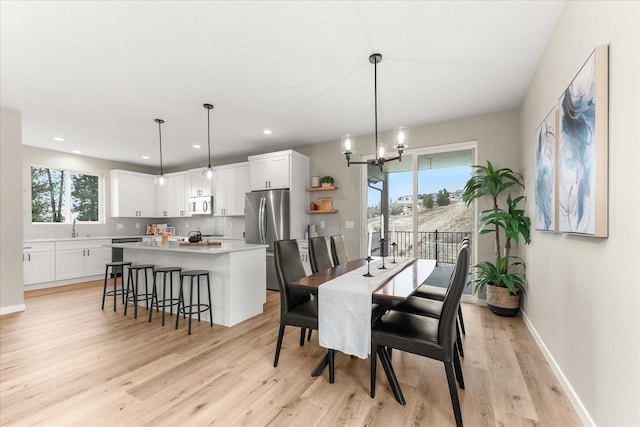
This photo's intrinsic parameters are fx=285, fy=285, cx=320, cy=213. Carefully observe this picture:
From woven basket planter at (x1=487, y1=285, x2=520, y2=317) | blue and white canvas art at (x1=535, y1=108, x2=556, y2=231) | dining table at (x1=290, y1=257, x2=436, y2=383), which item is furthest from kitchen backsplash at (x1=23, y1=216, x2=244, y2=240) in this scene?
blue and white canvas art at (x1=535, y1=108, x2=556, y2=231)

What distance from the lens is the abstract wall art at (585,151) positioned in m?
1.43

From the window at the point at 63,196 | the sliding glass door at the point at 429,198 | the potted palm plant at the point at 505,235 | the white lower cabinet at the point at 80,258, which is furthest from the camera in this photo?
the window at the point at 63,196

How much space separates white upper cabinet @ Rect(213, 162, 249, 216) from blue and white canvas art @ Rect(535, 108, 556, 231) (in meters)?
4.67

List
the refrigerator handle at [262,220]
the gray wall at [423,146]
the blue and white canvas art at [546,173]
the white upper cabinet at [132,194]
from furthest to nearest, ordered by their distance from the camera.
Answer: the white upper cabinet at [132,194], the refrigerator handle at [262,220], the gray wall at [423,146], the blue and white canvas art at [546,173]

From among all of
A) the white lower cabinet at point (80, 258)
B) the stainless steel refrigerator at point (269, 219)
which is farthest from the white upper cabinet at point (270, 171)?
the white lower cabinet at point (80, 258)

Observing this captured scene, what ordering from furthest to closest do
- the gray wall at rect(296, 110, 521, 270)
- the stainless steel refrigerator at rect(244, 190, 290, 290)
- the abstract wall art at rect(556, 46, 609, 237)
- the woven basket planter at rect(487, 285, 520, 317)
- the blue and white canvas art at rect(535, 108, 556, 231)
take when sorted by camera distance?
the stainless steel refrigerator at rect(244, 190, 290, 290)
the gray wall at rect(296, 110, 521, 270)
the woven basket planter at rect(487, 285, 520, 317)
the blue and white canvas art at rect(535, 108, 556, 231)
the abstract wall art at rect(556, 46, 609, 237)

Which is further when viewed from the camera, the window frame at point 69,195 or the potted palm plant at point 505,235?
the window frame at point 69,195

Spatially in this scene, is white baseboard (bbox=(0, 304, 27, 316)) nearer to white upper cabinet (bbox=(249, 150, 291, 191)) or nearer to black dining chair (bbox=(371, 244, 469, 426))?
white upper cabinet (bbox=(249, 150, 291, 191))

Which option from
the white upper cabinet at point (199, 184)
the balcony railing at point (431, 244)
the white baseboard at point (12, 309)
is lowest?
the white baseboard at point (12, 309)

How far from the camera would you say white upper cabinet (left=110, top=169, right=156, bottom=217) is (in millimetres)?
6418

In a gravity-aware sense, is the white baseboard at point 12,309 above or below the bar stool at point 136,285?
below

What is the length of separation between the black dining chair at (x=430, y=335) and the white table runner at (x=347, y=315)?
3.4 inches

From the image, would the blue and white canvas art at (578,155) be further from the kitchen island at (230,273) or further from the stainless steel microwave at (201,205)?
the stainless steel microwave at (201,205)

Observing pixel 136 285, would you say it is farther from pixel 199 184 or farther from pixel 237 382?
pixel 199 184
